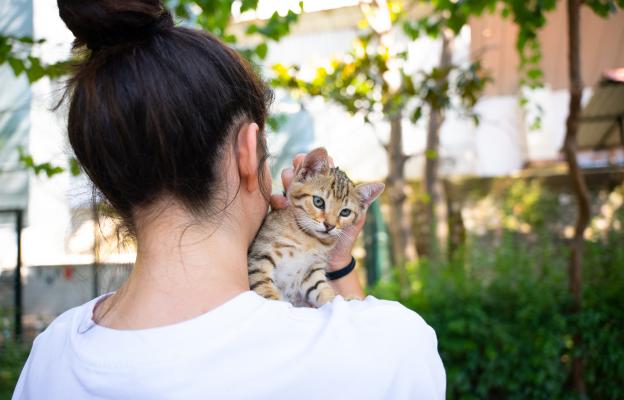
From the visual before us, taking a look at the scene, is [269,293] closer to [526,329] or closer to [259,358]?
[259,358]

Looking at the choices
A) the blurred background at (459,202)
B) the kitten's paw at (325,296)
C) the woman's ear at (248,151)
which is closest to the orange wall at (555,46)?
the blurred background at (459,202)

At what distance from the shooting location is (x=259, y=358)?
1057 millimetres

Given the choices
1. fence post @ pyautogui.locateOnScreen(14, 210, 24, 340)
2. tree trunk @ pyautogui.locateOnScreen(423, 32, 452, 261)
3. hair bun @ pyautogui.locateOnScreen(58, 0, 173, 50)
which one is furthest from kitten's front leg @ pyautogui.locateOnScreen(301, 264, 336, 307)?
tree trunk @ pyautogui.locateOnScreen(423, 32, 452, 261)

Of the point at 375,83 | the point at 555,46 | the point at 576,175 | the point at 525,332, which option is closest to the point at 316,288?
the point at 576,175

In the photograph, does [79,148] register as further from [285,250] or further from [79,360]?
[285,250]

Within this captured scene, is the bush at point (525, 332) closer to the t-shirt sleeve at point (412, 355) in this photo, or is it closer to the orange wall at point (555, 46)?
the orange wall at point (555, 46)

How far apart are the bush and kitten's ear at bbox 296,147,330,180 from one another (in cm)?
295

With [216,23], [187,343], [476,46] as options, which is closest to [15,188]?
[216,23]

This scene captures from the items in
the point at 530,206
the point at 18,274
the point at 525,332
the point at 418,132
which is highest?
the point at 418,132

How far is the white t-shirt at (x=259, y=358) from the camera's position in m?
1.04

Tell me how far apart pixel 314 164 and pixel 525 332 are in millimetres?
3276

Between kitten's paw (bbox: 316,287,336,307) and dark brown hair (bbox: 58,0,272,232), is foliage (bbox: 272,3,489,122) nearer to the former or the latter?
kitten's paw (bbox: 316,287,336,307)

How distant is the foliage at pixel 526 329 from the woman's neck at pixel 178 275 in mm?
3827

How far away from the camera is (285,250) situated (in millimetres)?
2018
